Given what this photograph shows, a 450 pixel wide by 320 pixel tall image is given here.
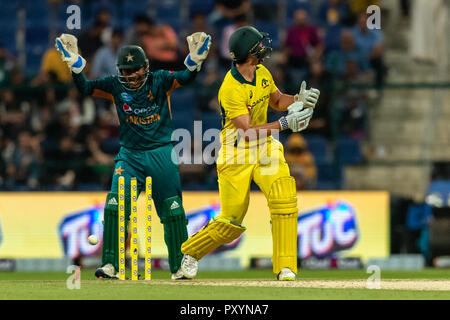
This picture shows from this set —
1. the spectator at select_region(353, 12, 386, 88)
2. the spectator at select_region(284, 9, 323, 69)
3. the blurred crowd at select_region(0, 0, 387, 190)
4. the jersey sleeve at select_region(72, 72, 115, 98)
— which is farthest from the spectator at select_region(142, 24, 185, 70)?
the jersey sleeve at select_region(72, 72, 115, 98)

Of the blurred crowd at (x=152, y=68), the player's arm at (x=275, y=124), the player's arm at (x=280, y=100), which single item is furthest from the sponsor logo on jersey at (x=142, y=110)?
the blurred crowd at (x=152, y=68)

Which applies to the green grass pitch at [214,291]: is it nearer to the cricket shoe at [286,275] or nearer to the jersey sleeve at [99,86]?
the cricket shoe at [286,275]

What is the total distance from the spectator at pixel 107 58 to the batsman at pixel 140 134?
524 cm

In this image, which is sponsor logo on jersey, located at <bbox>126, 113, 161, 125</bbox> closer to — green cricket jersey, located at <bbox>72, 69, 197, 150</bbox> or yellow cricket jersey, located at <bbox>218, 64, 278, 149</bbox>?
green cricket jersey, located at <bbox>72, 69, 197, 150</bbox>

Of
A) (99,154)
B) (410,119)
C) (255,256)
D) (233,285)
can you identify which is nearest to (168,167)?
(233,285)

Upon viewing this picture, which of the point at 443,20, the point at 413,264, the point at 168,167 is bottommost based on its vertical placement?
the point at 413,264

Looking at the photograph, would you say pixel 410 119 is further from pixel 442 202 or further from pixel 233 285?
pixel 233 285

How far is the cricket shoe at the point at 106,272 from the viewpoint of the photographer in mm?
9078

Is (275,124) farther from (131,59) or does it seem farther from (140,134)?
(131,59)

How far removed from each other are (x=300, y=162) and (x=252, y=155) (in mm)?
4771

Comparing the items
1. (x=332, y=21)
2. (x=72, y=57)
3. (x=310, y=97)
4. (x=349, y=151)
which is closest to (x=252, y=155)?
(x=310, y=97)

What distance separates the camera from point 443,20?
15.3 metres

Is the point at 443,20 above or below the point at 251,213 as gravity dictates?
above

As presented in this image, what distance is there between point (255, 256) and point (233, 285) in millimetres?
4365
